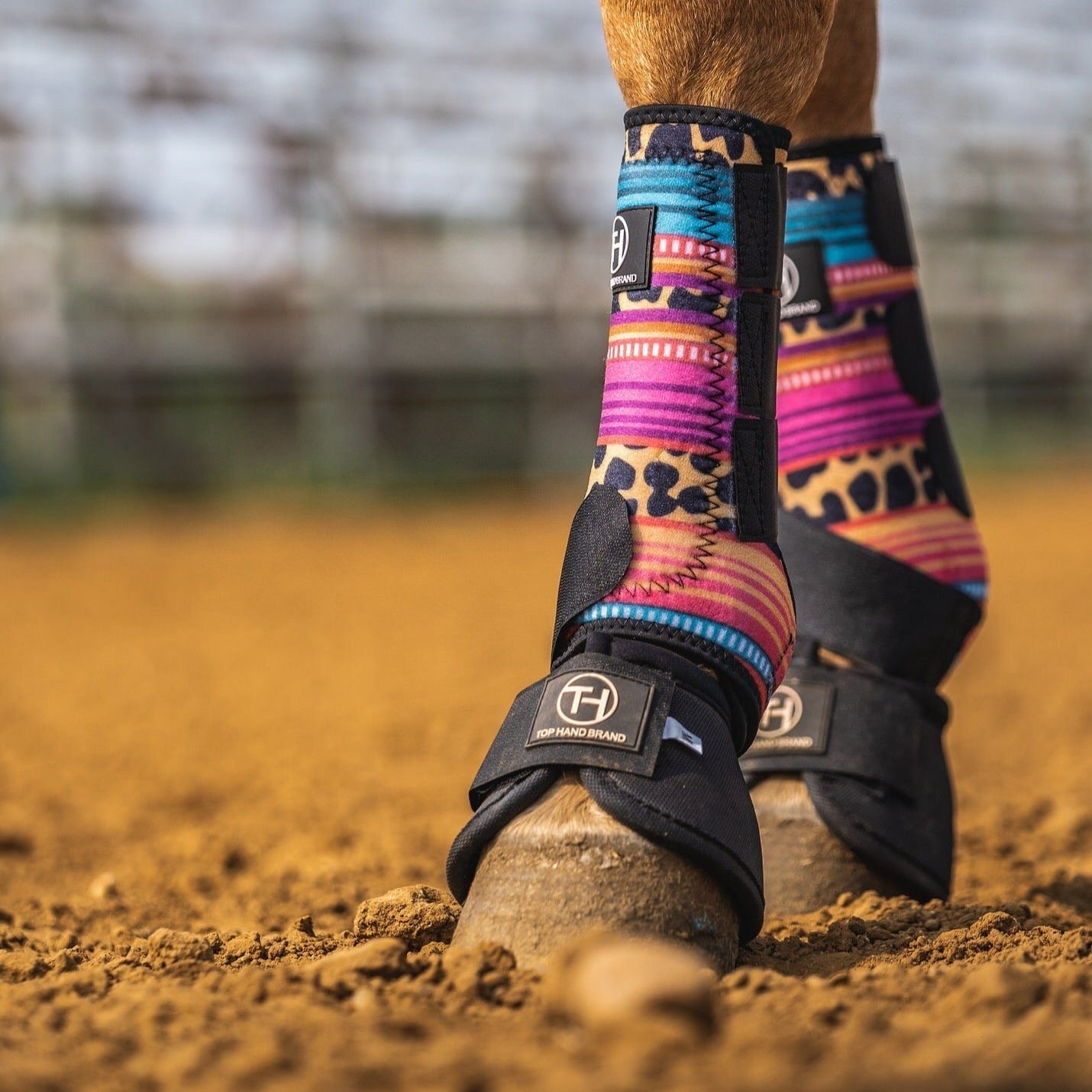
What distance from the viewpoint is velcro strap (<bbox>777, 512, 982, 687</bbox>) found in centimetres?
135

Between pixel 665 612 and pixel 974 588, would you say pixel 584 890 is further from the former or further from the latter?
pixel 974 588

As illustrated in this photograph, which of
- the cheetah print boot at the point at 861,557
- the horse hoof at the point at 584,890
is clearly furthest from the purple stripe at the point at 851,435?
the horse hoof at the point at 584,890

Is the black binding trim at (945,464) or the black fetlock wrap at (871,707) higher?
the black binding trim at (945,464)

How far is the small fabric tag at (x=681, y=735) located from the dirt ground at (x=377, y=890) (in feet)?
0.53

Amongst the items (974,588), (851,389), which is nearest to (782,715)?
(974,588)

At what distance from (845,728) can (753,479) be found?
0.34 m

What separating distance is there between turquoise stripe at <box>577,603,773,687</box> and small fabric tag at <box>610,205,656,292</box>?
26 cm

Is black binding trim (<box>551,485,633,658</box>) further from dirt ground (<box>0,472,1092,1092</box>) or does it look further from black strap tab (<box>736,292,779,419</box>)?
dirt ground (<box>0,472,1092,1092</box>)

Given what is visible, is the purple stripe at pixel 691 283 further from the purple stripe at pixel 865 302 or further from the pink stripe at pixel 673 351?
the purple stripe at pixel 865 302

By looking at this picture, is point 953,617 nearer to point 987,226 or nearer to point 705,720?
point 705,720

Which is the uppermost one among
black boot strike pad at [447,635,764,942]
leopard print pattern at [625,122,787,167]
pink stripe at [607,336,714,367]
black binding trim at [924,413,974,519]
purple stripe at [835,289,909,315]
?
leopard print pattern at [625,122,787,167]

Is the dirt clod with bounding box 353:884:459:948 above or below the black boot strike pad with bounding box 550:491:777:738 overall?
below

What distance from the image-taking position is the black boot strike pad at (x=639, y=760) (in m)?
0.96

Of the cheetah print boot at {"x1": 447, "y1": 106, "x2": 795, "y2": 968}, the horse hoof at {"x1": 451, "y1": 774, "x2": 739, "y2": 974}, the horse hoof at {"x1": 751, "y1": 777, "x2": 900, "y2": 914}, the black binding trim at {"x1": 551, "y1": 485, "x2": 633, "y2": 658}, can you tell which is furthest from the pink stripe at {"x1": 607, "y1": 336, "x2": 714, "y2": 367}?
the horse hoof at {"x1": 751, "y1": 777, "x2": 900, "y2": 914}
